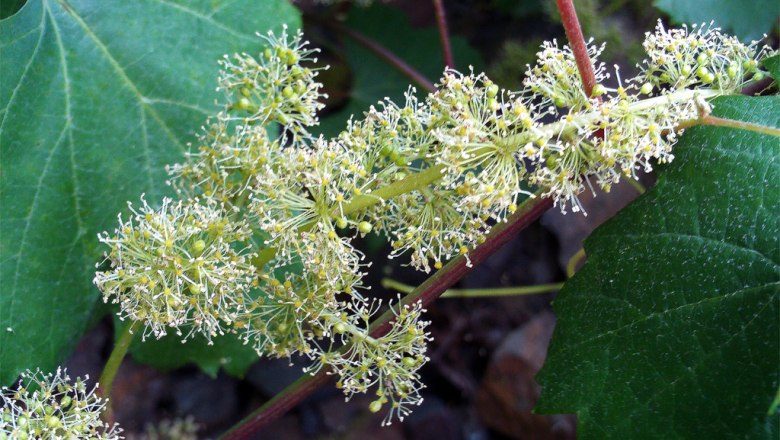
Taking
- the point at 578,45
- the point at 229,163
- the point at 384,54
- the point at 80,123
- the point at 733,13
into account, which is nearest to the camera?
the point at 578,45

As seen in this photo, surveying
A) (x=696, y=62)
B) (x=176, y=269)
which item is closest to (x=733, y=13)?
(x=696, y=62)

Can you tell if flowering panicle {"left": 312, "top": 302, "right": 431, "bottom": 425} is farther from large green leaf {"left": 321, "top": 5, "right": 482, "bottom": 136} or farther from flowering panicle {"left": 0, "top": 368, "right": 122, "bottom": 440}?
Result: large green leaf {"left": 321, "top": 5, "right": 482, "bottom": 136}

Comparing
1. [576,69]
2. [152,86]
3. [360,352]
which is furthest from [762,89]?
[152,86]

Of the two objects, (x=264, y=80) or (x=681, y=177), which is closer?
(x=681, y=177)

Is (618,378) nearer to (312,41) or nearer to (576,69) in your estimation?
(576,69)

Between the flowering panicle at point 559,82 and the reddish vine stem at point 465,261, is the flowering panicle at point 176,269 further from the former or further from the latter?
the flowering panicle at point 559,82

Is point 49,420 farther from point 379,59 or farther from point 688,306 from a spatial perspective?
point 379,59

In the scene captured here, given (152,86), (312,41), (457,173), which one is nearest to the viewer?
(457,173)
